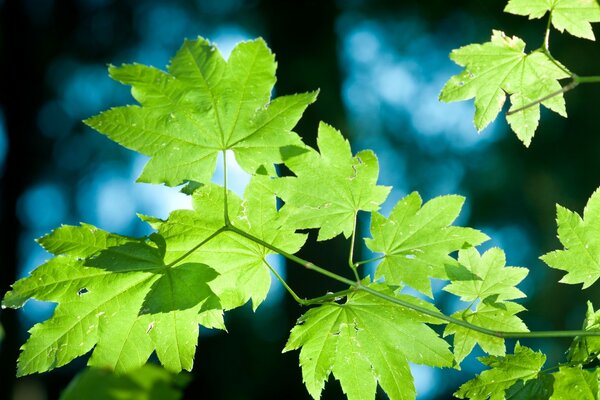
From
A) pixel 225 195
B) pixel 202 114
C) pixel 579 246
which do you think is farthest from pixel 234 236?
pixel 579 246

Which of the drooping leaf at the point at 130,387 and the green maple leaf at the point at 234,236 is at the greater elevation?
the drooping leaf at the point at 130,387

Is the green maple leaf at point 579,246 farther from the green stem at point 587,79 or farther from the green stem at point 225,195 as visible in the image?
the green stem at point 225,195

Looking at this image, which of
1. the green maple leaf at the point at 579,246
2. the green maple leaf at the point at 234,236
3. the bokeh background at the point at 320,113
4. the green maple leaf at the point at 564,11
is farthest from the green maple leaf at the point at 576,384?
the bokeh background at the point at 320,113

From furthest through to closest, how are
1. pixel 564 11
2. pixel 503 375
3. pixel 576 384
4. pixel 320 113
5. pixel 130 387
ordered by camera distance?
1. pixel 320 113
2. pixel 564 11
3. pixel 503 375
4. pixel 576 384
5. pixel 130 387

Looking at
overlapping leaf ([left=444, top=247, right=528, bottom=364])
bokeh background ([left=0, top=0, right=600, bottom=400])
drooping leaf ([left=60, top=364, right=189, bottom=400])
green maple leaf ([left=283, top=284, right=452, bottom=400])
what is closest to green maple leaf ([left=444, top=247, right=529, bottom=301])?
overlapping leaf ([left=444, top=247, right=528, bottom=364])

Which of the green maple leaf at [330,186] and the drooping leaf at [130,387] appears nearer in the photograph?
the drooping leaf at [130,387]

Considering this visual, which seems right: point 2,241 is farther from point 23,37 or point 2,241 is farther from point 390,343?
point 390,343

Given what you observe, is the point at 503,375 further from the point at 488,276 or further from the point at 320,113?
the point at 320,113
